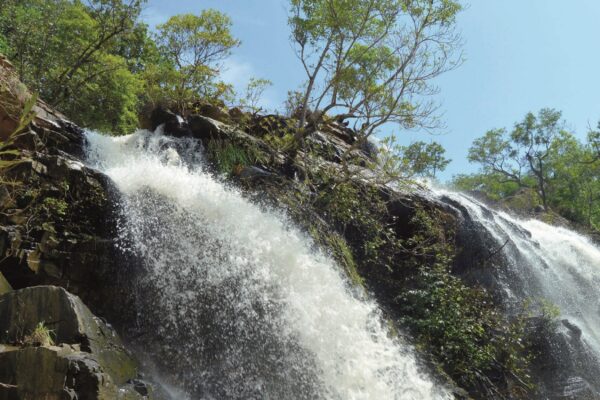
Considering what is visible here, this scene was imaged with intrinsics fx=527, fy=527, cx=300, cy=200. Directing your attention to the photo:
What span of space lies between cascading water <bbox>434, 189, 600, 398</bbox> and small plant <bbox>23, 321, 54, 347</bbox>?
33.0 ft

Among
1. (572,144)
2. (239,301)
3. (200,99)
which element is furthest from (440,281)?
(572,144)

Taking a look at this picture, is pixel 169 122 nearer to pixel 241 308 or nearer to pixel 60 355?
pixel 241 308

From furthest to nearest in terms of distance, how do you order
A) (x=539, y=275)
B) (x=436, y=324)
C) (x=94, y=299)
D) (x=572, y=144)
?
(x=572, y=144), (x=539, y=275), (x=436, y=324), (x=94, y=299)

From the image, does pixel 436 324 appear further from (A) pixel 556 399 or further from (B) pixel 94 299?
(B) pixel 94 299

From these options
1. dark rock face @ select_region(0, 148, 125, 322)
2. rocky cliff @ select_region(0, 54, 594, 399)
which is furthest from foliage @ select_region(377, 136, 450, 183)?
dark rock face @ select_region(0, 148, 125, 322)

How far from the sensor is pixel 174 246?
841 cm

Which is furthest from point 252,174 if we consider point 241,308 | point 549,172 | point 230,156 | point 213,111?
point 549,172

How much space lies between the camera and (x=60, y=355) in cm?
531

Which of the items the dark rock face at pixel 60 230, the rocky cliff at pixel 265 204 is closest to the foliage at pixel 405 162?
the rocky cliff at pixel 265 204

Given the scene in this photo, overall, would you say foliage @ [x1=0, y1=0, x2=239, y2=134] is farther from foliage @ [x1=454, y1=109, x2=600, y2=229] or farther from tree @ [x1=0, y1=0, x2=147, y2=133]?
foliage @ [x1=454, y1=109, x2=600, y2=229]

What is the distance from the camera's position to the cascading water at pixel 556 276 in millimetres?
12391

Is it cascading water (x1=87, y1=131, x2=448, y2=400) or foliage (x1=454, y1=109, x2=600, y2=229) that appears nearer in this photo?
cascading water (x1=87, y1=131, x2=448, y2=400)

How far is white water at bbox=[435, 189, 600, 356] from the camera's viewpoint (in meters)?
14.4

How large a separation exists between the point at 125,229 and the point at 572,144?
32426 millimetres
